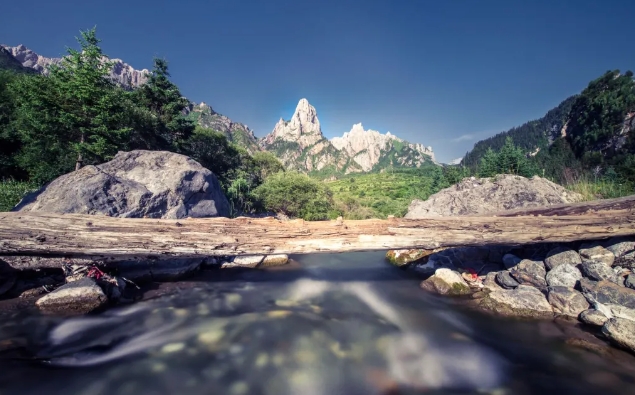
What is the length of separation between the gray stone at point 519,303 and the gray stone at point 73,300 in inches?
461

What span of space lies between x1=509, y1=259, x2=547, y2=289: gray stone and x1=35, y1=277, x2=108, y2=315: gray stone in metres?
13.2

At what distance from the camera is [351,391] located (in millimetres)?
4871

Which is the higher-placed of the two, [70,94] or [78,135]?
[70,94]

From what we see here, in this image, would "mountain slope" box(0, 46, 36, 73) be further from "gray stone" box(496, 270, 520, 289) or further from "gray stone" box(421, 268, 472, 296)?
"gray stone" box(496, 270, 520, 289)

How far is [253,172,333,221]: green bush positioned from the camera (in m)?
28.6

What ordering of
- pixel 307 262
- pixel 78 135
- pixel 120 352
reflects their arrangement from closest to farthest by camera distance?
pixel 120 352 < pixel 307 262 < pixel 78 135

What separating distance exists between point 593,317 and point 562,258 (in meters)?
2.14

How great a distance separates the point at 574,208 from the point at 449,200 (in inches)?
482

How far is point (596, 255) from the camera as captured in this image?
25.5ft

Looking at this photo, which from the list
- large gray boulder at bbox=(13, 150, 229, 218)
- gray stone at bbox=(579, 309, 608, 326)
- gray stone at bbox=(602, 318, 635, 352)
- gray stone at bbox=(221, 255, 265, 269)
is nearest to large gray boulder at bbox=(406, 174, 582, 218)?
gray stone at bbox=(579, 309, 608, 326)

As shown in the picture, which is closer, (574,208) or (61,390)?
(61,390)

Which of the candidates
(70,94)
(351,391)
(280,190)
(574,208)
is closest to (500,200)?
(574,208)

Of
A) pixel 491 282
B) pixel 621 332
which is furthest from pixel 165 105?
pixel 621 332

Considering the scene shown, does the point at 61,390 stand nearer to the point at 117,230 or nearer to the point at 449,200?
the point at 117,230
